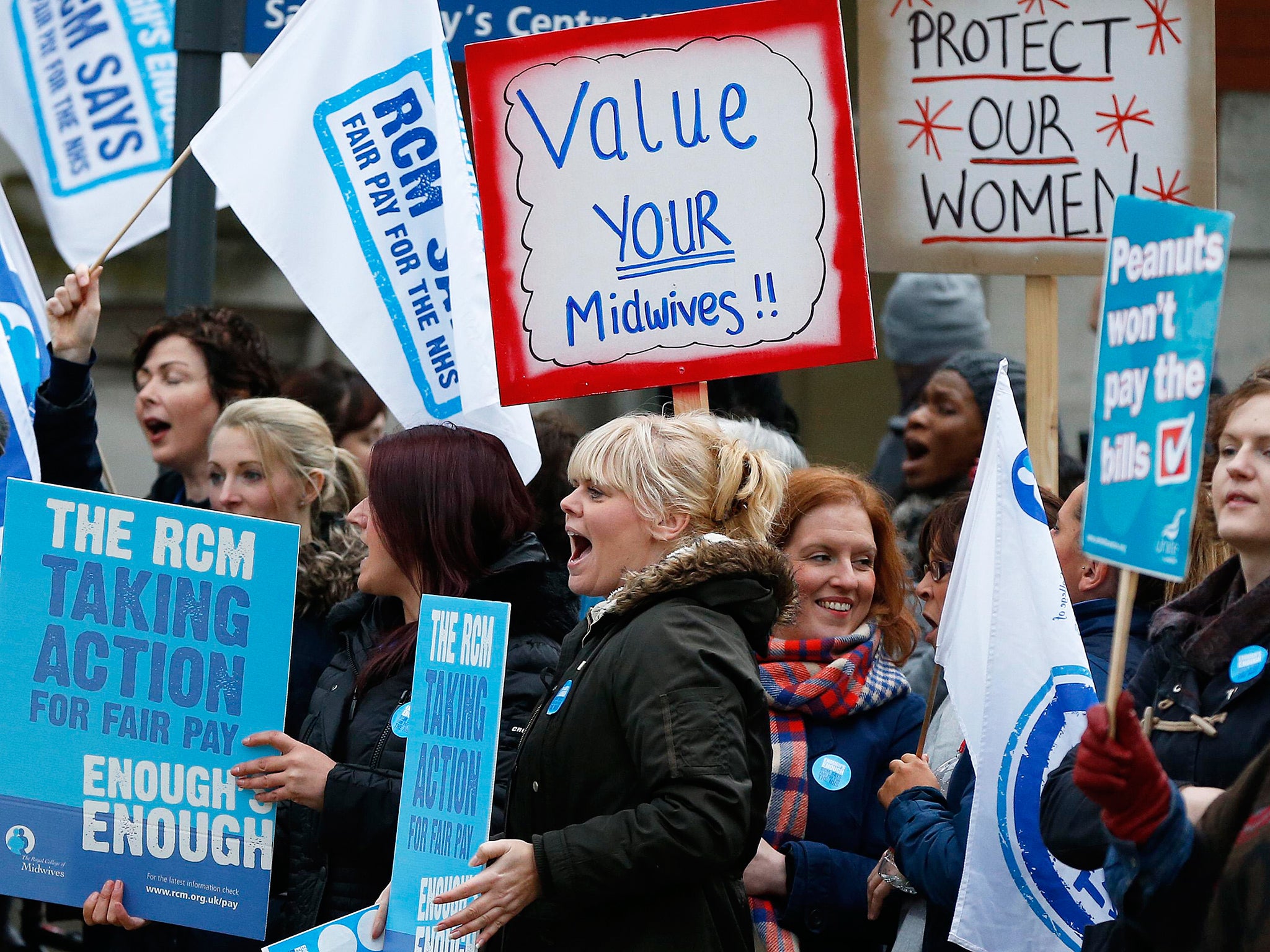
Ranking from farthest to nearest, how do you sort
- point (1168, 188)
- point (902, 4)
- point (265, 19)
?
point (265, 19) → point (902, 4) → point (1168, 188)

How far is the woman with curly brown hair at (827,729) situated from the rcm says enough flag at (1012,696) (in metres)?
0.29

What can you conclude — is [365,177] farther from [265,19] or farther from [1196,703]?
[1196,703]

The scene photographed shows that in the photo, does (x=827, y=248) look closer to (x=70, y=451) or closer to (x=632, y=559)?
(x=632, y=559)

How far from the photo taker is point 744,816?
250 centimetres

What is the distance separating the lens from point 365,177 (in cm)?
400

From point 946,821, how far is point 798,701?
403 millimetres

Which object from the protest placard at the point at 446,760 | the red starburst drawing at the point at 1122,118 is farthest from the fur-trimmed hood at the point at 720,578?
the red starburst drawing at the point at 1122,118

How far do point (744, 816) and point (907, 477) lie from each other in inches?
121

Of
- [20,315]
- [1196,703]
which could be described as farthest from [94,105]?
[1196,703]

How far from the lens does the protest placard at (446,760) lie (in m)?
2.75

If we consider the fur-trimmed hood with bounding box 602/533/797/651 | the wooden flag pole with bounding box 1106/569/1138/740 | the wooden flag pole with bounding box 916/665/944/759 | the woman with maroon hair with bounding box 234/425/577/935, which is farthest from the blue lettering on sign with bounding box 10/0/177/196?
the wooden flag pole with bounding box 1106/569/1138/740

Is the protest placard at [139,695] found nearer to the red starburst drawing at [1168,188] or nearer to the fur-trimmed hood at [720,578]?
the fur-trimmed hood at [720,578]

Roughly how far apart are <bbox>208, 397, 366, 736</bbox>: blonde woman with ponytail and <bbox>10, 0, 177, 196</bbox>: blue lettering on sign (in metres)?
1.66

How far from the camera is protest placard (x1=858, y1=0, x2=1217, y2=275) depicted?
4027 millimetres
